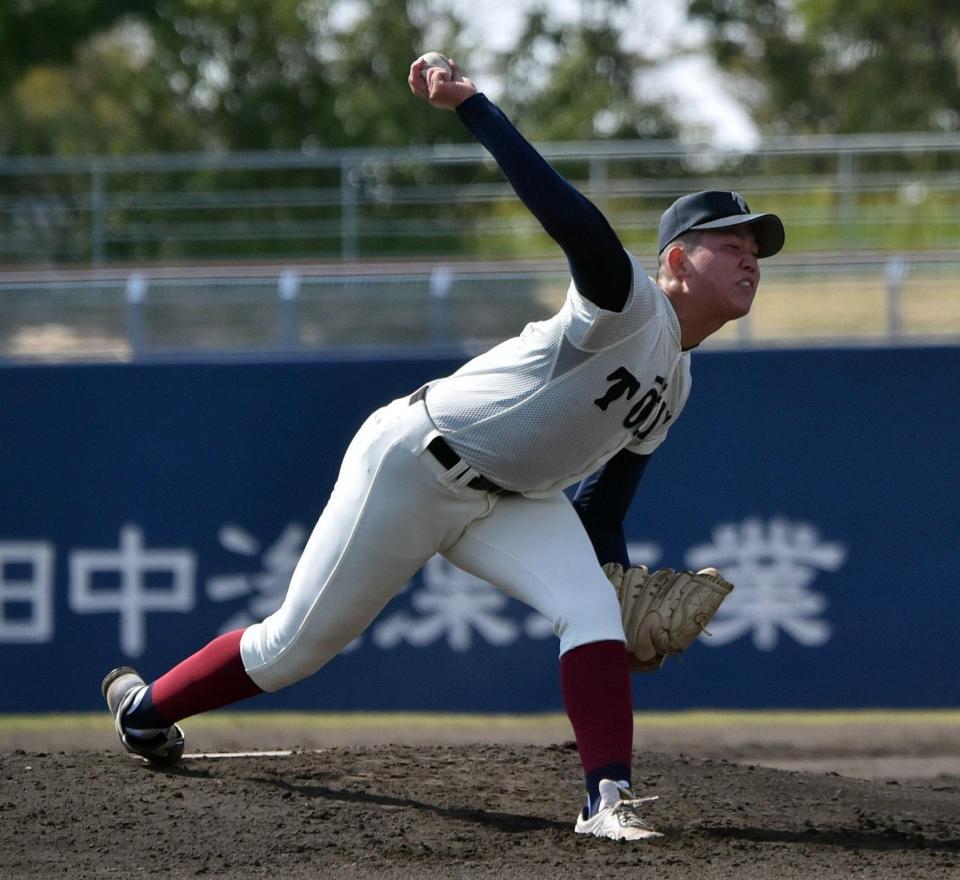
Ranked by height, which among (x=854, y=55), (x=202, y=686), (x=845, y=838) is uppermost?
(x=854, y=55)

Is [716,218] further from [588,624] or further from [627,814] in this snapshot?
[627,814]

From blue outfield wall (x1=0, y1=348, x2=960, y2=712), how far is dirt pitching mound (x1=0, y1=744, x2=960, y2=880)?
5.43 ft

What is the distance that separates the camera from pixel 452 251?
13.6 metres

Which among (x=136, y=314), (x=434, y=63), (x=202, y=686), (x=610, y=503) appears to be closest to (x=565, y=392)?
(x=610, y=503)

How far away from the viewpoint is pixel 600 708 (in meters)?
3.56

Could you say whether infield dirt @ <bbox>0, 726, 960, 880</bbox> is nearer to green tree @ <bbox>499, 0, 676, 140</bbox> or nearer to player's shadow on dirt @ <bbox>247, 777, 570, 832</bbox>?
player's shadow on dirt @ <bbox>247, 777, 570, 832</bbox>

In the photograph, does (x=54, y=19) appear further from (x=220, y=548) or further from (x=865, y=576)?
(x=865, y=576)

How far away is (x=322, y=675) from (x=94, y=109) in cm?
2030

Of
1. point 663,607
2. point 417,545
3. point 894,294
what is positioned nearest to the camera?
point 417,545

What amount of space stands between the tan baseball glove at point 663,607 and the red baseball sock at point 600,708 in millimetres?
294

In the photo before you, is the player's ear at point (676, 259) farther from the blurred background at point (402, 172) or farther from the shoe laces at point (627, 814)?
the blurred background at point (402, 172)

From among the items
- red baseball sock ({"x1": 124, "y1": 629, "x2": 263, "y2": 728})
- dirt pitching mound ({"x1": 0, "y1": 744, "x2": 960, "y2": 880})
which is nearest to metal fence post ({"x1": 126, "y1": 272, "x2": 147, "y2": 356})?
dirt pitching mound ({"x1": 0, "y1": 744, "x2": 960, "y2": 880})

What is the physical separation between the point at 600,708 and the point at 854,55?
2106 cm

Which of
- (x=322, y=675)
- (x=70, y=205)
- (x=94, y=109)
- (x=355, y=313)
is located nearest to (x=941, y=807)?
(x=322, y=675)
